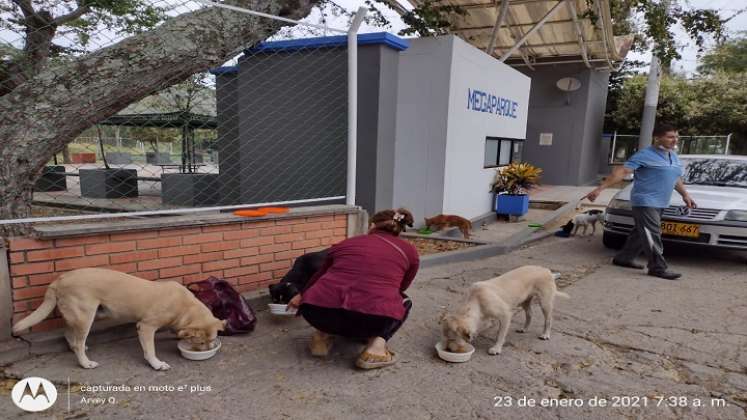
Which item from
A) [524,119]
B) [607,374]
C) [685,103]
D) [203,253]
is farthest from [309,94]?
[685,103]

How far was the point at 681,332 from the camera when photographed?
377cm

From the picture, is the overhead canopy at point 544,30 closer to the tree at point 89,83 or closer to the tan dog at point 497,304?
the tree at point 89,83

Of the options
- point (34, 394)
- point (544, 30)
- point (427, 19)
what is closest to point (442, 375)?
point (34, 394)

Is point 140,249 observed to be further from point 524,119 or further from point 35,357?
point 524,119

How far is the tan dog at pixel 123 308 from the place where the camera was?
8.98 feet

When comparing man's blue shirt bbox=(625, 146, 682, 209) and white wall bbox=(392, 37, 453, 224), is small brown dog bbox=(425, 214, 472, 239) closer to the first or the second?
white wall bbox=(392, 37, 453, 224)

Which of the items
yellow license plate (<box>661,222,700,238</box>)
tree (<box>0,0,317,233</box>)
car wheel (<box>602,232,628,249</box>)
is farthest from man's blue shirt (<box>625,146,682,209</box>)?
tree (<box>0,0,317,233</box>)

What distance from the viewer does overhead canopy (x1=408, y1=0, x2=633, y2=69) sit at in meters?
9.79

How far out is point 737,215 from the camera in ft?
18.1

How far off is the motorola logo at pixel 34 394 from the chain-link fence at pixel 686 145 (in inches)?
858

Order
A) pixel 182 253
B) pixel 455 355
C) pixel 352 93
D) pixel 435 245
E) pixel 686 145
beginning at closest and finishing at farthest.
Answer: pixel 455 355 < pixel 182 253 < pixel 352 93 < pixel 435 245 < pixel 686 145

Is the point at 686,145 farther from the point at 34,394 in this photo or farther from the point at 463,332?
the point at 34,394

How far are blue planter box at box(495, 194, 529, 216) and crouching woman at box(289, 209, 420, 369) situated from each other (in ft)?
22.1

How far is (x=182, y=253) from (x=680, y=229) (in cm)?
586
